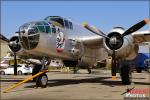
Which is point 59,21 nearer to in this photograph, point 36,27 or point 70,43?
point 70,43

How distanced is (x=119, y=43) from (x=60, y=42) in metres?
3.45

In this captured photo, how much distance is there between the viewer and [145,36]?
1788cm

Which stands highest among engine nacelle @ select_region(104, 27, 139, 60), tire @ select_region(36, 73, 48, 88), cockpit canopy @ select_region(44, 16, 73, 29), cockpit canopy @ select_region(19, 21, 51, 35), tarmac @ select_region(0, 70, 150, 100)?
cockpit canopy @ select_region(44, 16, 73, 29)

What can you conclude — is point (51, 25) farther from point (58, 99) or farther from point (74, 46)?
point (58, 99)

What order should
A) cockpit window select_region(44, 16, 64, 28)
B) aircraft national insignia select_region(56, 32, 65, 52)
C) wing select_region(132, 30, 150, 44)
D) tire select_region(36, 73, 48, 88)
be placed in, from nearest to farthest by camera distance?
tire select_region(36, 73, 48, 88) < aircraft national insignia select_region(56, 32, 65, 52) < cockpit window select_region(44, 16, 64, 28) < wing select_region(132, 30, 150, 44)

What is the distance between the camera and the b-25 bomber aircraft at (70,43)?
50.7 feet

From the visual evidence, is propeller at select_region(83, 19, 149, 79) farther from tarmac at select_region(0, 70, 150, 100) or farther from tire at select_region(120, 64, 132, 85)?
tarmac at select_region(0, 70, 150, 100)

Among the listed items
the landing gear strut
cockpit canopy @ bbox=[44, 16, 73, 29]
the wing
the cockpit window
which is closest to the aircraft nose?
cockpit canopy @ bbox=[44, 16, 73, 29]

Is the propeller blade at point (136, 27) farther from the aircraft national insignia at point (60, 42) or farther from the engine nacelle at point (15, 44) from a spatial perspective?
the engine nacelle at point (15, 44)

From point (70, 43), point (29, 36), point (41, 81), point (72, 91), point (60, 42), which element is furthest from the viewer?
point (70, 43)

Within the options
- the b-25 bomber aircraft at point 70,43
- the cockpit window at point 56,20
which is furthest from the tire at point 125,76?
the cockpit window at point 56,20

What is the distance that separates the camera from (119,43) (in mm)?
17078

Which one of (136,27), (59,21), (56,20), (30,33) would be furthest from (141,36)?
(30,33)

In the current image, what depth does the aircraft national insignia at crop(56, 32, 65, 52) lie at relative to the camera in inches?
662
